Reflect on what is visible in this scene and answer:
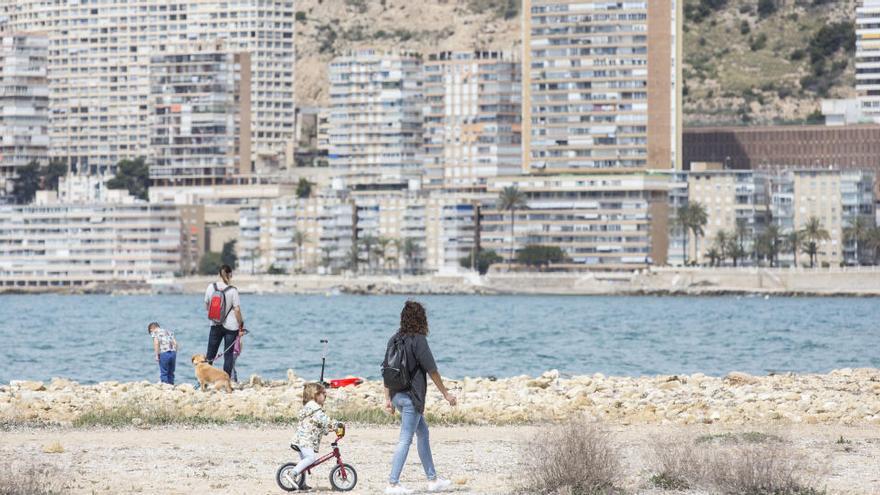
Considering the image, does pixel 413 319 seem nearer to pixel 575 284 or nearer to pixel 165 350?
pixel 165 350

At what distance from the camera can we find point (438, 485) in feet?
74.4

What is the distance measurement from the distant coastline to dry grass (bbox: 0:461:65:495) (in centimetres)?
15650

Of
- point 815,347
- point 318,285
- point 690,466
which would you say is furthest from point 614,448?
point 318,285

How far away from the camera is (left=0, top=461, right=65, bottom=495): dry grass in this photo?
839 inches

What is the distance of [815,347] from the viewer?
74312 mm

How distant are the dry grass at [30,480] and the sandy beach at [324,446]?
20 cm

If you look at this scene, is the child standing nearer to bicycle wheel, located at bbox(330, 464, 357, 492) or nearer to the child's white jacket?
the child's white jacket

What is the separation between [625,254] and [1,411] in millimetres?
161986

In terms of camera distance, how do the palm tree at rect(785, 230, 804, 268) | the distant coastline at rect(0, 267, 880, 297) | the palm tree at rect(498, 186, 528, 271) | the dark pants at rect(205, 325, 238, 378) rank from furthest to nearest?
the palm tree at rect(498, 186, 528, 271) → the palm tree at rect(785, 230, 804, 268) → the distant coastline at rect(0, 267, 880, 297) → the dark pants at rect(205, 325, 238, 378)

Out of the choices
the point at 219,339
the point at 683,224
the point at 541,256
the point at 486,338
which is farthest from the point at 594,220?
the point at 219,339

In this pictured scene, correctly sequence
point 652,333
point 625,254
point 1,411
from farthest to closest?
1. point 625,254
2. point 652,333
3. point 1,411

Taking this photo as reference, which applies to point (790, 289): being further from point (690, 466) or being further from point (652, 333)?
→ point (690, 466)

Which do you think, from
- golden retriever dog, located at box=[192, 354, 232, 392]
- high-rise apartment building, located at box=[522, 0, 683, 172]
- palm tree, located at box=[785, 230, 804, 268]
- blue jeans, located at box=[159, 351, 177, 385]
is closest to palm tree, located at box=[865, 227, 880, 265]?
palm tree, located at box=[785, 230, 804, 268]

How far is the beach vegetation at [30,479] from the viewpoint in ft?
69.9
